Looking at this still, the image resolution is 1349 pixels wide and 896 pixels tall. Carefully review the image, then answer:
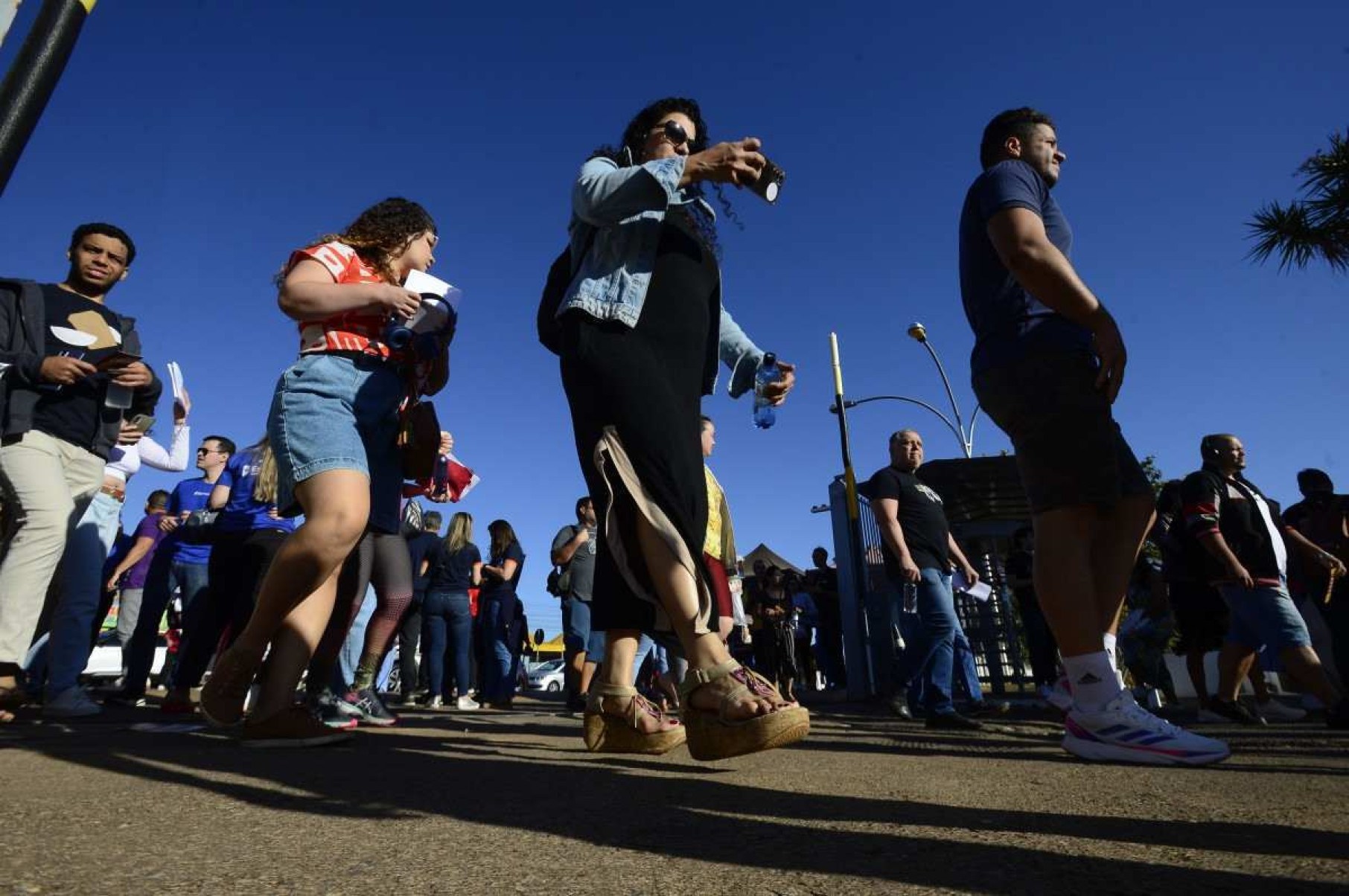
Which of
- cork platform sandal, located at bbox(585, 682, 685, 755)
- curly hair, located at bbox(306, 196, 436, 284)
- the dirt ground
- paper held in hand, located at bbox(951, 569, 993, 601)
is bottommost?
the dirt ground

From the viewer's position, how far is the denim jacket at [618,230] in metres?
2.28

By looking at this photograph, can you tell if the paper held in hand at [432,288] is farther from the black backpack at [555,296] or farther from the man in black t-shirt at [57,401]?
the man in black t-shirt at [57,401]

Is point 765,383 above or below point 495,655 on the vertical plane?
above

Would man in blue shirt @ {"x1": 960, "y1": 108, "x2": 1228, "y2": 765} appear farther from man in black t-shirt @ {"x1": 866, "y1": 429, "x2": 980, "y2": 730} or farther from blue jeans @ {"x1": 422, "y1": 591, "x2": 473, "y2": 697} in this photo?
blue jeans @ {"x1": 422, "y1": 591, "x2": 473, "y2": 697}

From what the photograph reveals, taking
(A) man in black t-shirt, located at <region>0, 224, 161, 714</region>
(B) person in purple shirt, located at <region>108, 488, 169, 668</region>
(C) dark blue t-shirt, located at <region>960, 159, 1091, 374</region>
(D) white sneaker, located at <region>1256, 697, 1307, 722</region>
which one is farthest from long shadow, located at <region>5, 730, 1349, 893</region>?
(B) person in purple shirt, located at <region>108, 488, 169, 668</region>

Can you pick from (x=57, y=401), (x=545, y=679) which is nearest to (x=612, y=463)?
(x=57, y=401)

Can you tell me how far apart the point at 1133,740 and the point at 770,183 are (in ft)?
6.46

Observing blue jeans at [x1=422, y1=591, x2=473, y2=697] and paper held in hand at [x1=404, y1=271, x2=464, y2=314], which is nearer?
paper held in hand at [x1=404, y1=271, x2=464, y2=314]

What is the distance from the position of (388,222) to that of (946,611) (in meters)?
3.88

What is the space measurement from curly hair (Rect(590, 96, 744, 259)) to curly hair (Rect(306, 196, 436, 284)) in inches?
38.8

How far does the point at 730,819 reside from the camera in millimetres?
1457

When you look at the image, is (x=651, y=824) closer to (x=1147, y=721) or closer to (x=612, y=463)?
(x=612, y=463)

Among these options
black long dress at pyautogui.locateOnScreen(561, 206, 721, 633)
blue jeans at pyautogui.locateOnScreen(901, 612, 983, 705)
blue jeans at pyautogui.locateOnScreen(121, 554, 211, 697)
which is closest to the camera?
black long dress at pyautogui.locateOnScreen(561, 206, 721, 633)

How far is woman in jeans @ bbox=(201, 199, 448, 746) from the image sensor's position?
100 inches
